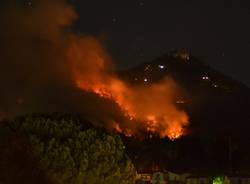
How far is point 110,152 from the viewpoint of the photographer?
50.5 feet

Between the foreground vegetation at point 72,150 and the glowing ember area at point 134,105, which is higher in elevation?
the glowing ember area at point 134,105

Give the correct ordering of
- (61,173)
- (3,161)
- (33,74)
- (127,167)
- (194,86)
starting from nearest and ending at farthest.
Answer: (3,161), (61,173), (127,167), (33,74), (194,86)

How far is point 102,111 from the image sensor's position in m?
82.8

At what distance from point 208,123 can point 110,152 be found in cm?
9957

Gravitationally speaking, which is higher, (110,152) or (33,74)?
(33,74)

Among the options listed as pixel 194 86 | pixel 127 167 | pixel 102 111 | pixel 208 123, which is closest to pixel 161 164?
pixel 102 111

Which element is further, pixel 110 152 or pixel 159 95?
pixel 159 95

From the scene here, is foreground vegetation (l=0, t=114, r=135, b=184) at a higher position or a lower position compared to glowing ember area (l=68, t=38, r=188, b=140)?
lower

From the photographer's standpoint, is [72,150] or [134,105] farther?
[134,105]

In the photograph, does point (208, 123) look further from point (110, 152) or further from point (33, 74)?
point (110, 152)

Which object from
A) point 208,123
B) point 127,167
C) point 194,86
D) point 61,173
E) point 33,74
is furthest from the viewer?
point 194,86

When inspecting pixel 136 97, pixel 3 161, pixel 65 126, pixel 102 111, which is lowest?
pixel 3 161

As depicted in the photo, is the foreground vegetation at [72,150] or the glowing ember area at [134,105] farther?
the glowing ember area at [134,105]

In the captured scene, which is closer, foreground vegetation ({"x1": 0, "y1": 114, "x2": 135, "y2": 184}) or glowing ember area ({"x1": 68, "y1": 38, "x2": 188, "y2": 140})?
foreground vegetation ({"x1": 0, "y1": 114, "x2": 135, "y2": 184})
